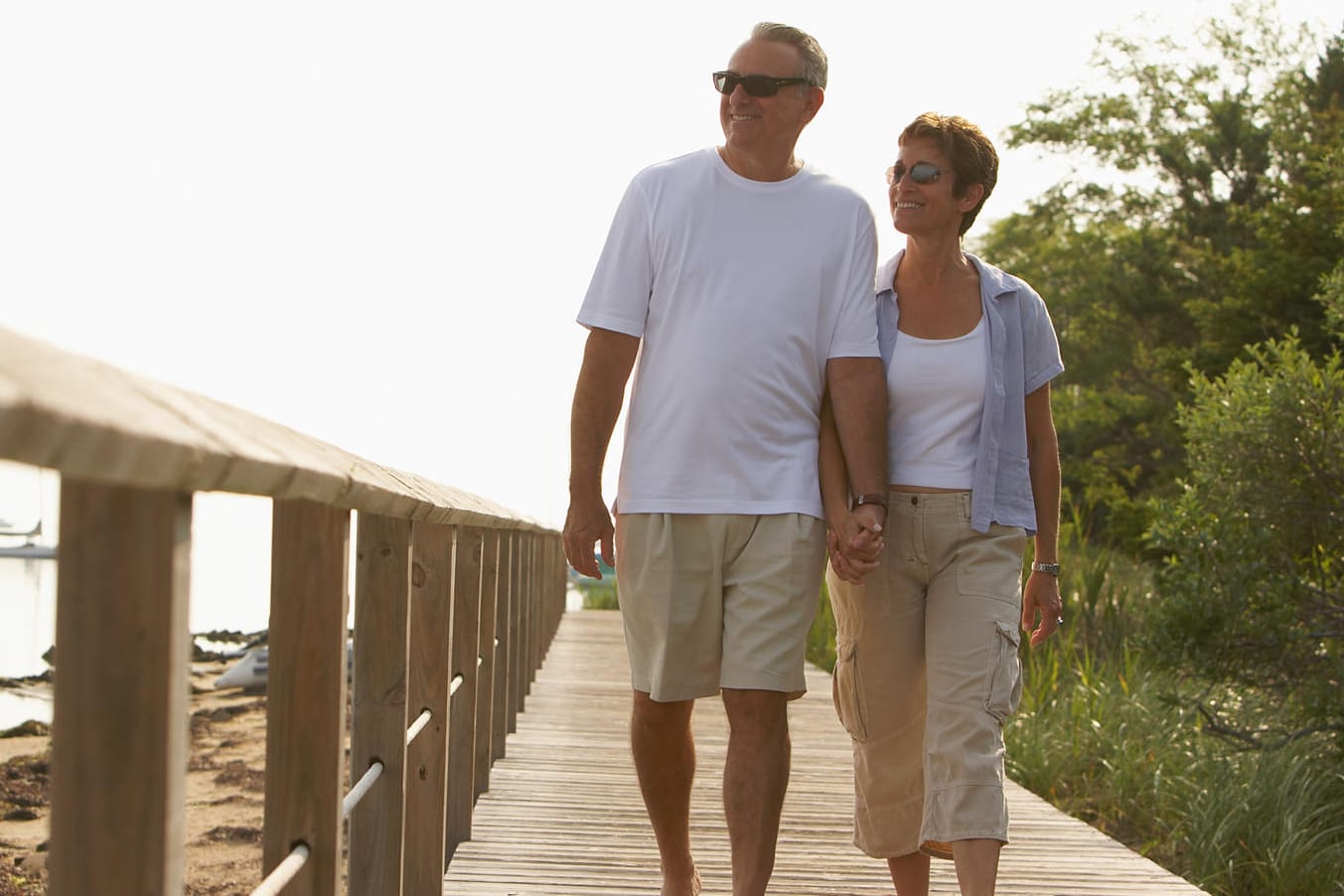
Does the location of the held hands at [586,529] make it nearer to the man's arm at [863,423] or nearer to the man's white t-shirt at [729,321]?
the man's white t-shirt at [729,321]

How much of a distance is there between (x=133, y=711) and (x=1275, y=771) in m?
5.50

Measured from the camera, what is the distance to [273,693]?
6.30 feet

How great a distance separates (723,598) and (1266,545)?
4.16m

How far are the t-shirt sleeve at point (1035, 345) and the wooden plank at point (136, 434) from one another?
2.03 m

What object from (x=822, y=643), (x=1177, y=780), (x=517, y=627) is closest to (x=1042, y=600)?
(x=1177, y=780)

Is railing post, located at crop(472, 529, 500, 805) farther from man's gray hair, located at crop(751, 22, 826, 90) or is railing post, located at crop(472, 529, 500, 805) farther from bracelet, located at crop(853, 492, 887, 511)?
man's gray hair, located at crop(751, 22, 826, 90)

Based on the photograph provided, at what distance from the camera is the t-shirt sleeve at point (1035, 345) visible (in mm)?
3371

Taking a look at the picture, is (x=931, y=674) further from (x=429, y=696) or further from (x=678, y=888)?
(x=429, y=696)

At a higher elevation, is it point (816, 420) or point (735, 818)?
point (816, 420)

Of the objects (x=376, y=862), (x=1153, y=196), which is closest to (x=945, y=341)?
(x=376, y=862)

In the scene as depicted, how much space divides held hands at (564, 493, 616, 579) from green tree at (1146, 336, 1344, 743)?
3.84 m

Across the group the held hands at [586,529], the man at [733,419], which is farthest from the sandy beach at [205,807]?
the man at [733,419]

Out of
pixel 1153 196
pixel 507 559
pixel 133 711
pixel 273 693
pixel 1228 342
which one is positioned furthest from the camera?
pixel 1153 196

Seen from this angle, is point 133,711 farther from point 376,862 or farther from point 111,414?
point 376,862
